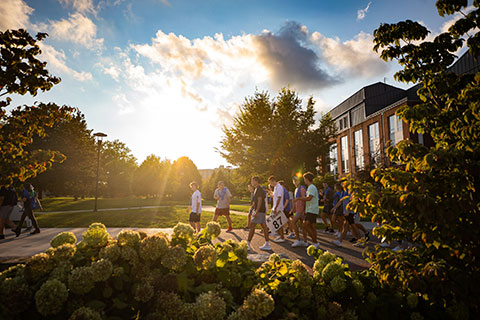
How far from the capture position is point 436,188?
89.6 inches

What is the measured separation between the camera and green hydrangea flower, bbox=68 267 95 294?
158 centimetres

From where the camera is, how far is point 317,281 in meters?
2.30

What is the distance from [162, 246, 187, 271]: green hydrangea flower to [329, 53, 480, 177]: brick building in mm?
31384

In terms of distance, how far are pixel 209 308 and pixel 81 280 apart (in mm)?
761

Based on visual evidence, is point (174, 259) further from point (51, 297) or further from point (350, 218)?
point (350, 218)

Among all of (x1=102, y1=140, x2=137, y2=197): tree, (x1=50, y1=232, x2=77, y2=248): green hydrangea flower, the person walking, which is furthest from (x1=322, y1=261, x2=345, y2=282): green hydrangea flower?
(x1=102, y1=140, x2=137, y2=197): tree

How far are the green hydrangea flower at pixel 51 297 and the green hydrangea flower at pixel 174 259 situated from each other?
0.57 meters

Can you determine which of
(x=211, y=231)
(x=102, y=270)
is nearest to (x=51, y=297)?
(x=102, y=270)

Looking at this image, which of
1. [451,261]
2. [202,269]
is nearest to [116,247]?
[202,269]

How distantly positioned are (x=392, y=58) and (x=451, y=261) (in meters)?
1.97

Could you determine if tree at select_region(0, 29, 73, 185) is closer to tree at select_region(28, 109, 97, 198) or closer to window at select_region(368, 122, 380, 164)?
tree at select_region(28, 109, 97, 198)

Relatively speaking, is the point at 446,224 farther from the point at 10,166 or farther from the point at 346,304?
the point at 10,166

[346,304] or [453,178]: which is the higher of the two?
[453,178]

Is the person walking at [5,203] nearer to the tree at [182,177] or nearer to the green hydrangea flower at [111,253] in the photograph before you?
the green hydrangea flower at [111,253]
